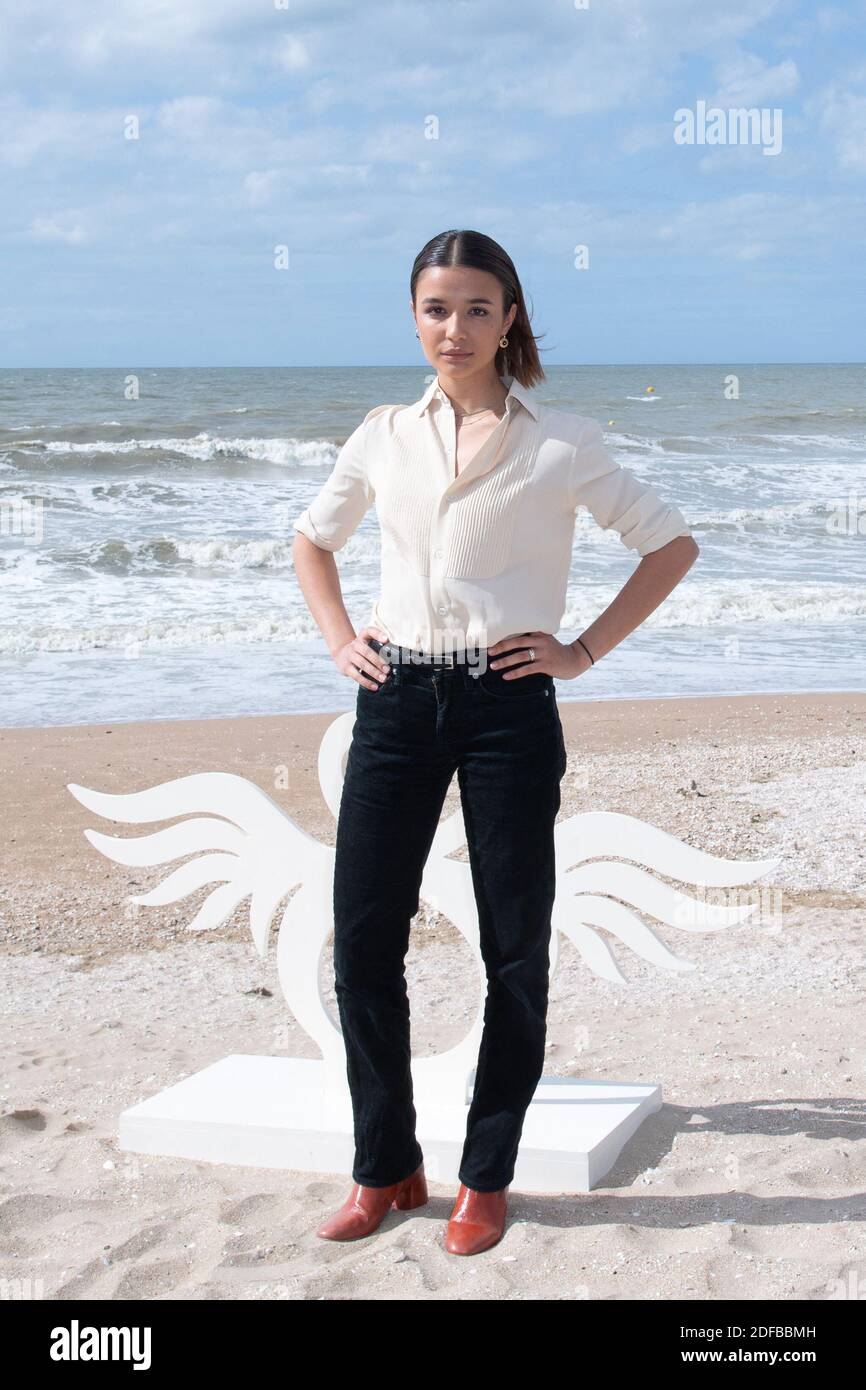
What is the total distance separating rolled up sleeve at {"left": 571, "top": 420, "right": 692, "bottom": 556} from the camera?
258 cm

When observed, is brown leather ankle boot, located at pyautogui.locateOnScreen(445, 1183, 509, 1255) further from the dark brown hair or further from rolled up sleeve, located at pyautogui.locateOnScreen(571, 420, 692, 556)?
the dark brown hair

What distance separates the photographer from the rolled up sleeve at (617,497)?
2582mm

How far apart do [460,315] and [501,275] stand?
0.12 metres

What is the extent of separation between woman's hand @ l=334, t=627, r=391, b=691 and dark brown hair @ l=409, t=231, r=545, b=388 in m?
0.57

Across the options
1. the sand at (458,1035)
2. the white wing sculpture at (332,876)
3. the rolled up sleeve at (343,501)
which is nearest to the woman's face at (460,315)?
the rolled up sleeve at (343,501)

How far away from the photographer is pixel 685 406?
38844mm

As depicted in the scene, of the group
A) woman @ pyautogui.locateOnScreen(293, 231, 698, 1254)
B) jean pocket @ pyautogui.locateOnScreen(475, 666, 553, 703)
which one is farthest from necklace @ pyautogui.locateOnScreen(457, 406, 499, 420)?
jean pocket @ pyautogui.locateOnScreen(475, 666, 553, 703)

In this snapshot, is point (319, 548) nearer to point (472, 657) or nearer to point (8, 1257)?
point (472, 657)

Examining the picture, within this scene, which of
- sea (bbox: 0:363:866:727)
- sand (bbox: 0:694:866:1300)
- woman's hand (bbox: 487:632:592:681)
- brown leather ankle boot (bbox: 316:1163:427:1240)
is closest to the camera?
woman's hand (bbox: 487:632:592:681)

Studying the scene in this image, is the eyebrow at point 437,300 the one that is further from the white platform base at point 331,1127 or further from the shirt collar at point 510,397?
the white platform base at point 331,1127

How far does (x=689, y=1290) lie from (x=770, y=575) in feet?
41.4

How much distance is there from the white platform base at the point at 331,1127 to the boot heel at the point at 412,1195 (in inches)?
9.3

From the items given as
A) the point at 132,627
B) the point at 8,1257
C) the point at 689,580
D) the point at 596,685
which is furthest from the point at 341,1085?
the point at 689,580

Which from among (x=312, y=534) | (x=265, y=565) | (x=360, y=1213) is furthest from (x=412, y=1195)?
(x=265, y=565)
